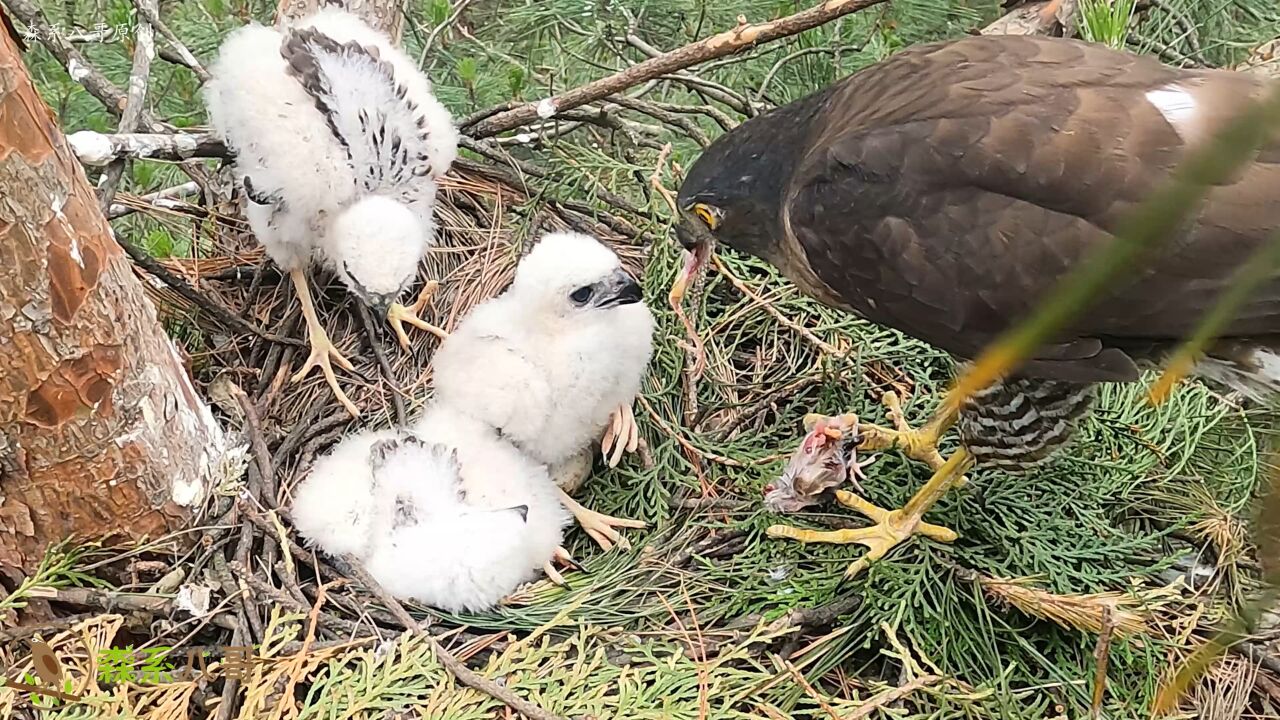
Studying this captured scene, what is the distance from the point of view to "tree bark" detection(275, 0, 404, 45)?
294 centimetres

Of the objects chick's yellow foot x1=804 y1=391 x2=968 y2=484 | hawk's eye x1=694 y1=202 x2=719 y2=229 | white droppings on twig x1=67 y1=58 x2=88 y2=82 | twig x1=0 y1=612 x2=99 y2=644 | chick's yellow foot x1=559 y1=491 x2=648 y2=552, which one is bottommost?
chick's yellow foot x1=559 y1=491 x2=648 y2=552

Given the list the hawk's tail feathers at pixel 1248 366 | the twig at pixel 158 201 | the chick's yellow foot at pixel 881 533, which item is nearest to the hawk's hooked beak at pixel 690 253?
the chick's yellow foot at pixel 881 533

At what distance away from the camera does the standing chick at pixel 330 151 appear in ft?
8.49

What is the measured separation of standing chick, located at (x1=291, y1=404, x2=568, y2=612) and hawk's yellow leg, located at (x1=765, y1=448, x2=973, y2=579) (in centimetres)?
58

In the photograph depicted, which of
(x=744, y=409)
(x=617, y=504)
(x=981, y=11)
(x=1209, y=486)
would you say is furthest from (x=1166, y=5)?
(x=617, y=504)

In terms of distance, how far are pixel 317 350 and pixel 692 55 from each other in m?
1.25

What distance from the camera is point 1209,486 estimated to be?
234 cm

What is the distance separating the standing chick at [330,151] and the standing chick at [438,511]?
1.04 ft

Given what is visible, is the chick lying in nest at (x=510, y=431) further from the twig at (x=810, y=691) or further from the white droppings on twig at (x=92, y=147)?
the white droppings on twig at (x=92, y=147)

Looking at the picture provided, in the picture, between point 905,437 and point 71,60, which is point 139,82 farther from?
point 905,437

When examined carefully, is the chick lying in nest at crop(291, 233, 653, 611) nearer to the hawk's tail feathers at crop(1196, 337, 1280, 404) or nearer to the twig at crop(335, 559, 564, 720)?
the twig at crop(335, 559, 564, 720)

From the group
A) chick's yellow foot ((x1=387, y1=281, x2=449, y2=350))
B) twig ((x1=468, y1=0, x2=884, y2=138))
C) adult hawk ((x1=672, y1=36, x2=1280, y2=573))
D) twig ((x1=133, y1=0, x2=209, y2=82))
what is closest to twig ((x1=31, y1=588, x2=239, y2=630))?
chick's yellow foot ((x1=387, y1=281, x2=449, y2=350))

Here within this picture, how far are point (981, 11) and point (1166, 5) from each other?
0.57m

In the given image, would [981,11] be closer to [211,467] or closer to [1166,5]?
[1166,5]
